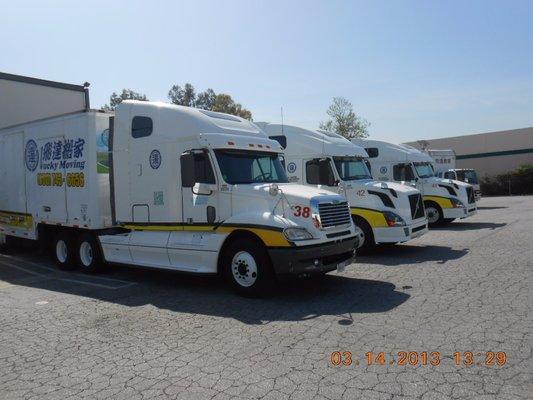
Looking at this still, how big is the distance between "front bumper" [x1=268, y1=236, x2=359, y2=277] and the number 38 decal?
519 mm

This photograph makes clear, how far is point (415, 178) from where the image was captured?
55.4 feet

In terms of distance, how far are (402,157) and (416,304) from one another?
1043 centimetres

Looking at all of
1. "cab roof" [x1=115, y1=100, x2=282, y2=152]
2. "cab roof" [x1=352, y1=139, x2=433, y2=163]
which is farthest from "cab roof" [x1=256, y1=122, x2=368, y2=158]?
"cab roof" [x1=352, y1=139, x2=433, y2=163]

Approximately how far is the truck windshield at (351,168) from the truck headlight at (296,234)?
4812 millimetres

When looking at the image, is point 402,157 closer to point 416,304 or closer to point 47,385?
point 416,304

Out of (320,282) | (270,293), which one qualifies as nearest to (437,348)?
(270,293)

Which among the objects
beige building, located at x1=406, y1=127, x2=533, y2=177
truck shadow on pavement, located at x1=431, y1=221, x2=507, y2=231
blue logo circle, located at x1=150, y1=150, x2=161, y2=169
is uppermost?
beige building, located at x1=406, y1=127, x2=533, y2=177

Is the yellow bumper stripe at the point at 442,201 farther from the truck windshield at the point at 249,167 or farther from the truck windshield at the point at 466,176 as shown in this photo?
the truck windshield at the point at 466,176

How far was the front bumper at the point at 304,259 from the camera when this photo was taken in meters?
7.33

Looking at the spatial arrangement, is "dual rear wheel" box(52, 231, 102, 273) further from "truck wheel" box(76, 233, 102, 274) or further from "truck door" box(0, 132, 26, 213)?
"truck door" box(0, 132, 26, 213)

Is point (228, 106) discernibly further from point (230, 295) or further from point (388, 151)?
point (230, 295)

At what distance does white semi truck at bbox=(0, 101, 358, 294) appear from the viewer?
7734mm

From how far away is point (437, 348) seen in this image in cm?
516

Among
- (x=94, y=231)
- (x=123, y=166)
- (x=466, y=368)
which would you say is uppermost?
(x=123, y=166)
